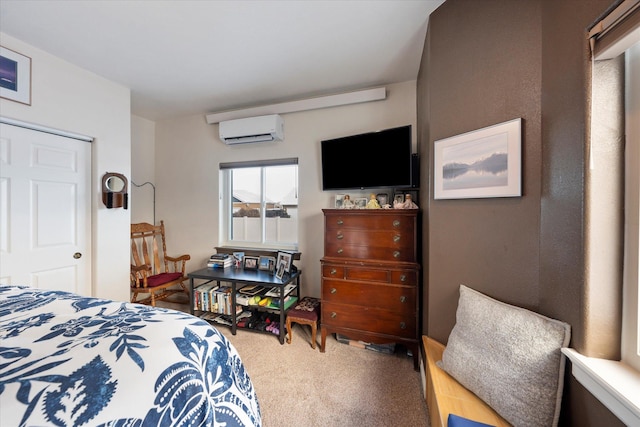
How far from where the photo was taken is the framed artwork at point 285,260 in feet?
8.22

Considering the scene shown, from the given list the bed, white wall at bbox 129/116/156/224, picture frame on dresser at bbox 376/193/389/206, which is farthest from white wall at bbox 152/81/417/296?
the bed

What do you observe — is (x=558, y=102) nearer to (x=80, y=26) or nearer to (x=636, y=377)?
(x=636, y=377)

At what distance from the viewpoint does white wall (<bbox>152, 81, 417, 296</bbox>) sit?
2506 mm

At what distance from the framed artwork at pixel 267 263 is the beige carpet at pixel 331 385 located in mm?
716

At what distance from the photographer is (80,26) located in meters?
1.68

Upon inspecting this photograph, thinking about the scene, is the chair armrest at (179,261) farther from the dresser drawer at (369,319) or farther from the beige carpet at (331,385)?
the dresser drawer at (369,319)

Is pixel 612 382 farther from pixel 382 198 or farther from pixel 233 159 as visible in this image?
pixel 233 159

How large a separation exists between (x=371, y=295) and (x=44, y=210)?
2912 millimetres

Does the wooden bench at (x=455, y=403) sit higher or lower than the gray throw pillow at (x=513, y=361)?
lower

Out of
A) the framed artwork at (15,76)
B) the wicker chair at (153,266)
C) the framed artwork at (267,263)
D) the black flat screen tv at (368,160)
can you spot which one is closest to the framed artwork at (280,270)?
the framed artwork at (267,263)

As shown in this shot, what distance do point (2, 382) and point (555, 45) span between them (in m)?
2.18

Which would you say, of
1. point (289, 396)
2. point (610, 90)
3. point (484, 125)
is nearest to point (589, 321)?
point (610, 90)

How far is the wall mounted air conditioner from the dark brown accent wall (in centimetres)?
165

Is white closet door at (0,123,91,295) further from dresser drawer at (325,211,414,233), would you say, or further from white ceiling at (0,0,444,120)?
dresser drawer at (325,211,414,233)
